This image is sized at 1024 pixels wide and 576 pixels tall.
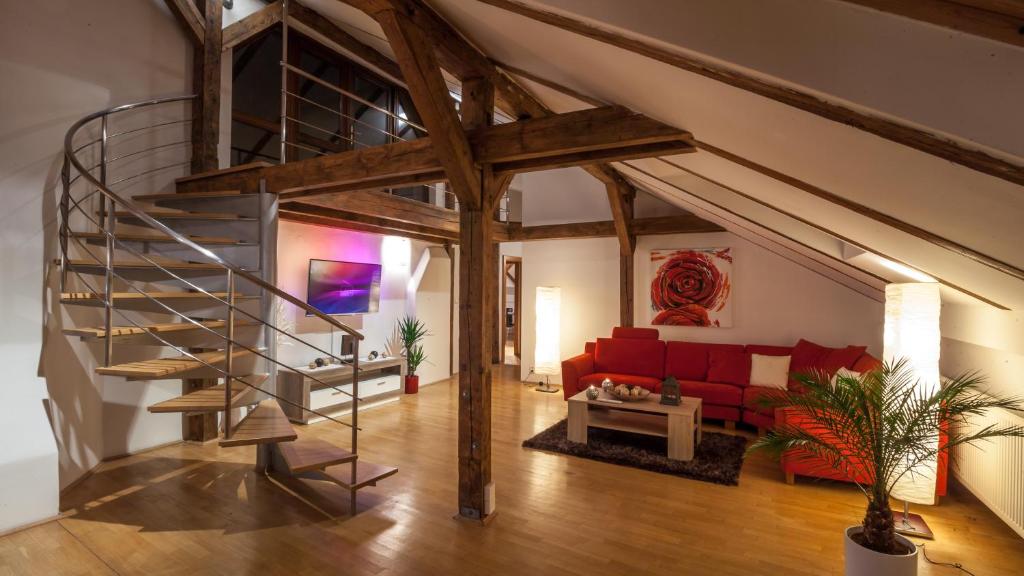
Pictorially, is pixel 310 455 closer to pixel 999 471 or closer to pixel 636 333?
pixel 636 333

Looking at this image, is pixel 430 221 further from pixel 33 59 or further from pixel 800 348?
pixel 800 348

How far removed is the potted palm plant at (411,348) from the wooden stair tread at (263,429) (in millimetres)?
3055

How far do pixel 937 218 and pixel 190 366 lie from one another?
3.74 m

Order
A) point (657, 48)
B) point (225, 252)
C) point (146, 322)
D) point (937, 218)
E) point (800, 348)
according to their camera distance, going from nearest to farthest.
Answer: point (657, 48)
point (937, 218)
point (225, 252)
point (146, 322)
point (800, 348)

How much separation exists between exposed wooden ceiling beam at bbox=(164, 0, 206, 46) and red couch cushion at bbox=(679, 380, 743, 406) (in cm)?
603

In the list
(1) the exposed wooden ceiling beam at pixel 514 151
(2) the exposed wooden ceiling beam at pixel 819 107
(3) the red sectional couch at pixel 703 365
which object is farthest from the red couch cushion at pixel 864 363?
(2) the exposed wooden ceiling beam at pixel 819 107

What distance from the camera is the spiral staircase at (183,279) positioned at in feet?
9.45

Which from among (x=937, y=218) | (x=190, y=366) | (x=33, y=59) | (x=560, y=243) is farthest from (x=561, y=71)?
(x=560, y=243)

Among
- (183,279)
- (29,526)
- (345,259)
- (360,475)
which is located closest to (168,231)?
(183,279)

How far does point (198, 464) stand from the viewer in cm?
405

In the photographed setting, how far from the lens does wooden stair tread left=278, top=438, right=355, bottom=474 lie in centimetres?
318

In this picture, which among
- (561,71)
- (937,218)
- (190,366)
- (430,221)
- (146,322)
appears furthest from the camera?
(430,221)

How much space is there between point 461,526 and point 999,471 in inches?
131

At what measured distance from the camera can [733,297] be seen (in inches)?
240
